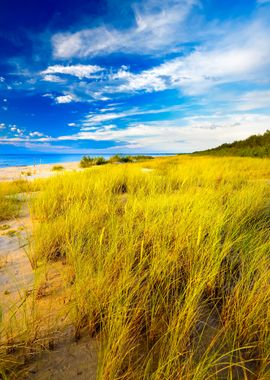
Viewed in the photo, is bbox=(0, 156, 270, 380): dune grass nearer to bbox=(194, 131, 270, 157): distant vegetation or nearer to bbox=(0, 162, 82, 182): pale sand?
bbox=(0, 162, 82, 182): pale sand

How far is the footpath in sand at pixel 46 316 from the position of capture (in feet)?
3.95

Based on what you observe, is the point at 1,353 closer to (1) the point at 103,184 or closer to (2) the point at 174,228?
(2) the point at 174,228

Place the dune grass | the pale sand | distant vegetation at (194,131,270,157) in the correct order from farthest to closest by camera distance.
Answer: distant vegetation at (194,131,270,157), the pale sand, the dune grass

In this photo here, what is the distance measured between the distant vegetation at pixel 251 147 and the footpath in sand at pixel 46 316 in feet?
46.3

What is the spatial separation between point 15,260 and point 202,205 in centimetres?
192

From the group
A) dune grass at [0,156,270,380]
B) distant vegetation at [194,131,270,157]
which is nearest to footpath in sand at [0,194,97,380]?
dune grass at [0,156,270,380]

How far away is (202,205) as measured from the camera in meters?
2.82

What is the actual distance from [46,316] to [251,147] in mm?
18677

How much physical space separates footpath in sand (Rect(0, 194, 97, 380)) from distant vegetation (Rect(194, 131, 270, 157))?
14116 mm

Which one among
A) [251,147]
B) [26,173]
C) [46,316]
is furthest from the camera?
[251,147]

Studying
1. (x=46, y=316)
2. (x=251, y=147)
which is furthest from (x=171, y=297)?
(x=251, y=147)

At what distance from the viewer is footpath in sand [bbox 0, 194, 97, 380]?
1205mm

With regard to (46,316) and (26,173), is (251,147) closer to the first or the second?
(26,173)

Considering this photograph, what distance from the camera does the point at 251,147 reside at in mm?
17844
